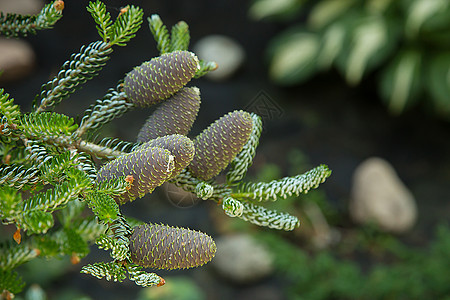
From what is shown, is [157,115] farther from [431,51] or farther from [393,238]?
[431,51]

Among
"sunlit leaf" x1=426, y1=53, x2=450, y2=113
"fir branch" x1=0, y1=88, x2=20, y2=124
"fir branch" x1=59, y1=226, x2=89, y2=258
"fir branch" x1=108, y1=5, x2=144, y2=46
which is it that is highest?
"fir branch" x1=108, y1=5, x2=144, y2=46

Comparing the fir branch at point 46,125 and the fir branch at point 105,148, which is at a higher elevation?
the fir branch at point 46,125

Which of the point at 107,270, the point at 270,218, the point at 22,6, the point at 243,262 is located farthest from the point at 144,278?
the point at 22,6

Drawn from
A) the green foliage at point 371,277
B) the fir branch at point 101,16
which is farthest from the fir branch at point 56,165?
the green foliage at point 371,277

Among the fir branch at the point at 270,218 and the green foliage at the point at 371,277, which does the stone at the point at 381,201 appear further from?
the fir branch at the point at 270,218

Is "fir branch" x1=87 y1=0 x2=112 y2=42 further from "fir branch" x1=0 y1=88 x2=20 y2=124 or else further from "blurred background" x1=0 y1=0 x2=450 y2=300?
"blurred background" x1=0 y1=0 x2=450 y2=300

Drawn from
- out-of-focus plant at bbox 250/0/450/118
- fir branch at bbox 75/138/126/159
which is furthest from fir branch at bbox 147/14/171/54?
Answer: out-of-focus plant at bbox 250/0/450/118
